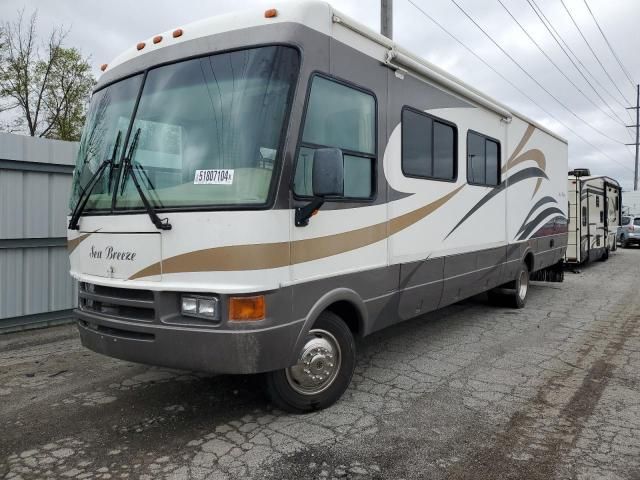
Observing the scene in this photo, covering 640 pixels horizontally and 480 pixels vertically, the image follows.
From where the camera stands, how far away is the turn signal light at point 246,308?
10.7ft

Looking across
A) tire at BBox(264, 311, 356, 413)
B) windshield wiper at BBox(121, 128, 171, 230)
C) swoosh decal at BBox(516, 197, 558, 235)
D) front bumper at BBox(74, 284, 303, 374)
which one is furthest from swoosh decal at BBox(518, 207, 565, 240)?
windshield wiper at BBox(121, 128, 171, 230)

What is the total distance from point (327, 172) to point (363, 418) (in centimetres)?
188

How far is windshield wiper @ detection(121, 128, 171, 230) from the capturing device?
342 cm

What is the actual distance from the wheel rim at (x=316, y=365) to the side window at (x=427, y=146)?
180cm

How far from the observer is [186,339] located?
3.36 meters

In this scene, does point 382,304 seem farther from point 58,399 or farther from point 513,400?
point 58,399

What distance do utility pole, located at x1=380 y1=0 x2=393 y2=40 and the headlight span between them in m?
7.68

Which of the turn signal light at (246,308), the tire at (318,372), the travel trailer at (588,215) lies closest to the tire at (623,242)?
the travel trailer at (588,215)

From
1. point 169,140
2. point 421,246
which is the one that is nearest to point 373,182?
point 421,246

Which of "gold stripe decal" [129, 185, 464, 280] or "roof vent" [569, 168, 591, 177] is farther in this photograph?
"roof vent" [569, 168, 591, 177]

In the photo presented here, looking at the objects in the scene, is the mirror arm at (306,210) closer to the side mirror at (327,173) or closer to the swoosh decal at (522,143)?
the side mirror at (327,173)

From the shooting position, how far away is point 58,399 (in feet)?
14.0

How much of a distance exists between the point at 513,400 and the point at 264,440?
6.96 ft

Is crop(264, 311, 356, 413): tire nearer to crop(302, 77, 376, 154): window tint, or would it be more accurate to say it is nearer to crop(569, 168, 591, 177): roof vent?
crop(302, 77, 376, 154): window tint
